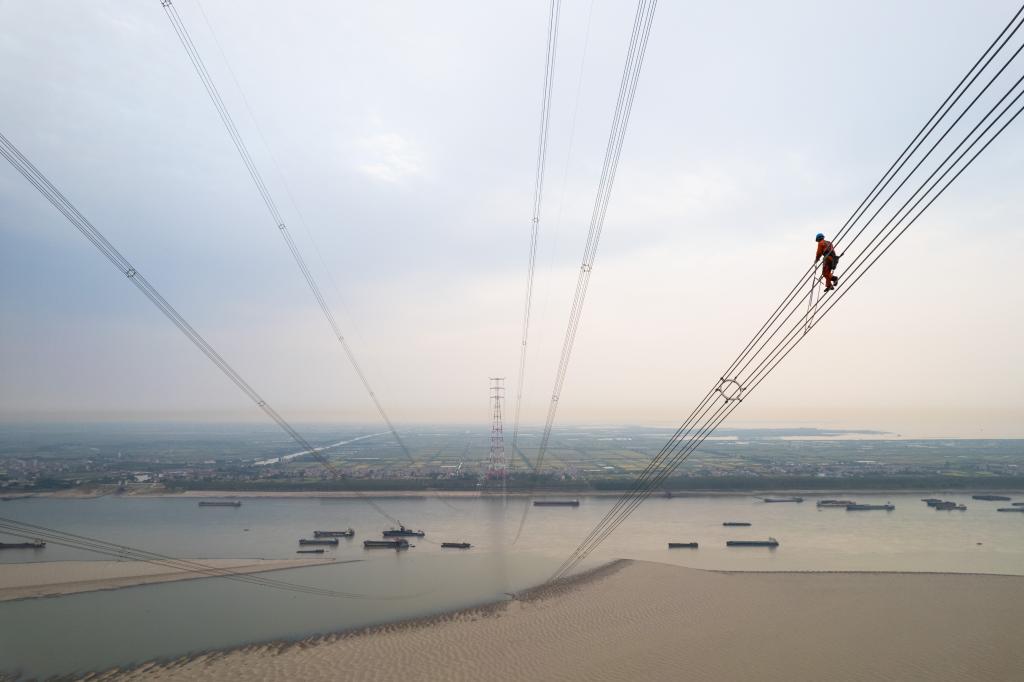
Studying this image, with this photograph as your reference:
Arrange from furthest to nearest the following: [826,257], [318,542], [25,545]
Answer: [318,542], [25,545], [826,257]

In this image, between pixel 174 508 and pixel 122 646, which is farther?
pixel 174 508

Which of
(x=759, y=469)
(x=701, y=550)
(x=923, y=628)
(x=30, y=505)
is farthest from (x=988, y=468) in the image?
(x=30, y=505)

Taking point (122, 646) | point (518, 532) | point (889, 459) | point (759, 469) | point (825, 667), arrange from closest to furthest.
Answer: point (825, 667) → point (122, 646) → point (518, 532) → point (759, 469) → point (889, 459)

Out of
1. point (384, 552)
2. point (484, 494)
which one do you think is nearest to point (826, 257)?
point (384, 552)

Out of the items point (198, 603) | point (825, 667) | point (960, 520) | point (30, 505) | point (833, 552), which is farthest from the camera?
point (30, 505)

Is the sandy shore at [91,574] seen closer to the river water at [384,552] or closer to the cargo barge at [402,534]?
the river water at [384,552]

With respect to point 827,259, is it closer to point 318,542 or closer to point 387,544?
point 387,544

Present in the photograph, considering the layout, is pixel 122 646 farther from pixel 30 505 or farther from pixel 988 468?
pixel 988 468

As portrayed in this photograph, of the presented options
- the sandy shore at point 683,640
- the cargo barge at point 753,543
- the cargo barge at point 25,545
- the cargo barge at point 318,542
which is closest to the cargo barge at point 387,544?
the cargo barge at point 318,542
